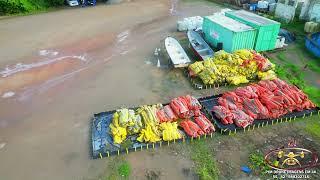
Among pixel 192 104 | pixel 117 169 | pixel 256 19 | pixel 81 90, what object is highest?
pixel 256 19

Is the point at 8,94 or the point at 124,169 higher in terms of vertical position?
the point at 8,94

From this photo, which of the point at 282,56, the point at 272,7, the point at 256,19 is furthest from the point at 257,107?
the point at 272,7

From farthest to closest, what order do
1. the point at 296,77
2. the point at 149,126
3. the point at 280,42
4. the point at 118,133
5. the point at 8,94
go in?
1. the point at 280,42
2. the point at 296,77
3. the point at 8,94
4. the point at 149,126
5. the point at 118,133

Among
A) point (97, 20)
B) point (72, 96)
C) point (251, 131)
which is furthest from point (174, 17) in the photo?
point (251, 131)

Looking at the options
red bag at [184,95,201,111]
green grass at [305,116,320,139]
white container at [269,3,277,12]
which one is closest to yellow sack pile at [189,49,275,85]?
red bag at [184,95,201,111]

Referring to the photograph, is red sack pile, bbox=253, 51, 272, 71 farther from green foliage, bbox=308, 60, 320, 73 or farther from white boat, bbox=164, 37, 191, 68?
white boat, bbox=164, 37, 191, 68

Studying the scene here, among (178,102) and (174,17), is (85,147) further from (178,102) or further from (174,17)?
(174,17)

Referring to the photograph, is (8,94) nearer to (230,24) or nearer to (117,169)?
(117,169)
